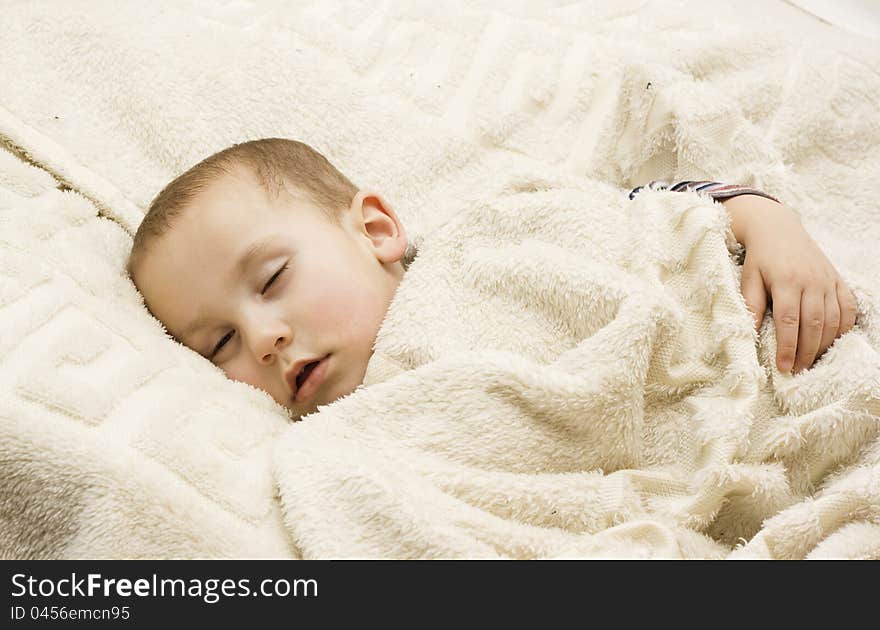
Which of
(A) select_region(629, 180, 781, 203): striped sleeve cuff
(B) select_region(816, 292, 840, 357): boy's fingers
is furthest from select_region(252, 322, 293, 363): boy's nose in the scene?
(B) select_region(816, 292, 840, 357): boy's fingers

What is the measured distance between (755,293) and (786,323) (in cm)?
5

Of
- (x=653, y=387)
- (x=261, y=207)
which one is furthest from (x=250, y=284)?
(x=653, y=387)

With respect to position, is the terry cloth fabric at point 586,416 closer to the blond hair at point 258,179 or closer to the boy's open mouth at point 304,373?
the boy's open mouth at point 304,373

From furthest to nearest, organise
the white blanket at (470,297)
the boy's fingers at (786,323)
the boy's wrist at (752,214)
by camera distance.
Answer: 1. the boy's wrist at (752,214)
2. the boy's fingers at (786,323)
3. the white blanket at (470,297)

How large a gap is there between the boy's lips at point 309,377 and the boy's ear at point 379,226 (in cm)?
17

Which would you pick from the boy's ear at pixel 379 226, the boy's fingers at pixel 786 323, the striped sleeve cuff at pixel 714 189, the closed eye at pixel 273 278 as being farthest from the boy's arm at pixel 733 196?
the closed eye at pixel 273 278

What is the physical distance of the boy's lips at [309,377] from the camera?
88cm

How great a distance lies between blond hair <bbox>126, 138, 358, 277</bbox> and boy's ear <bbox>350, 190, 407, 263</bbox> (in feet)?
0.06

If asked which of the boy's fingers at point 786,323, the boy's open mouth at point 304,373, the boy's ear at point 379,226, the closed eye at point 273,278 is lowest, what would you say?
the boy's open mouth at point 304,373

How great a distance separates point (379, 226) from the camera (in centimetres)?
104

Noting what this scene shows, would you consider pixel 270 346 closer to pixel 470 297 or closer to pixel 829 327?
pixel 470 297

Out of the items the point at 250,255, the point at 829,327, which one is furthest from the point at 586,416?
the point at 250,255
